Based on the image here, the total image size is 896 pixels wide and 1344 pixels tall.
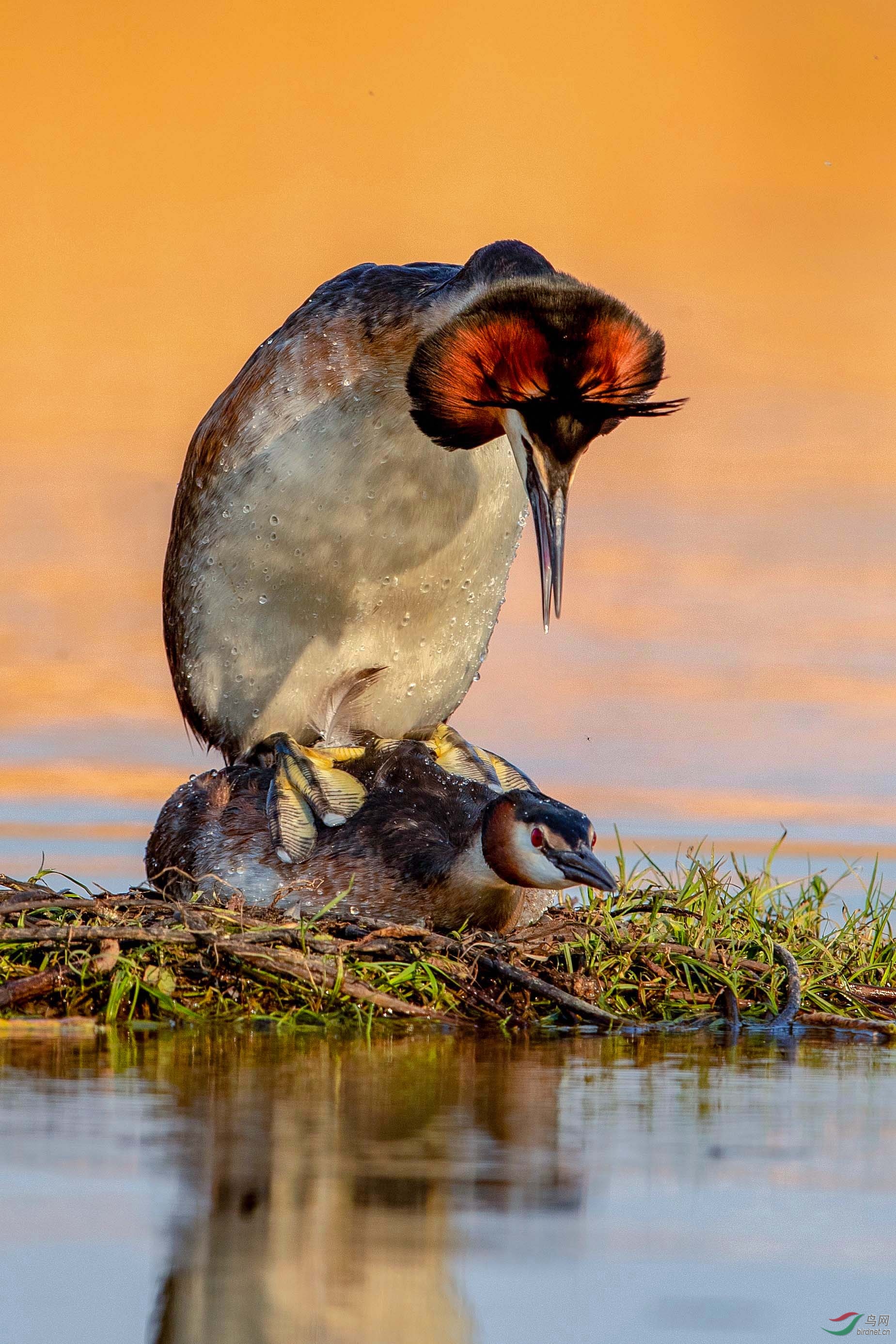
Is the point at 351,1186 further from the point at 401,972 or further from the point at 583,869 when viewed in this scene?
the point at 583,869

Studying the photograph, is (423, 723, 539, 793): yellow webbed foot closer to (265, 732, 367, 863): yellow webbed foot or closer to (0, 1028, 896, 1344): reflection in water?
(265, 732, 367, 863): yellow webbed foot

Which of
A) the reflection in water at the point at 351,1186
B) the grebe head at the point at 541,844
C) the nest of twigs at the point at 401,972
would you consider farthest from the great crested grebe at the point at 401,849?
the reflection in water at the point at 351,1186

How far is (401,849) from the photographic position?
6.21 metres

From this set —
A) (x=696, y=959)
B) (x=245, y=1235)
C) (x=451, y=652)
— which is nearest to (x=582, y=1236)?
(x=245, y=1235)

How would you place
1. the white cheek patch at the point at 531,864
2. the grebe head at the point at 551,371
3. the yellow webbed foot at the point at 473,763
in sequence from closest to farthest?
the white cheek patch at the point at 531,864 → the grebe head at the point at 551,371 → the yellow webbed foot at the point at 473,763

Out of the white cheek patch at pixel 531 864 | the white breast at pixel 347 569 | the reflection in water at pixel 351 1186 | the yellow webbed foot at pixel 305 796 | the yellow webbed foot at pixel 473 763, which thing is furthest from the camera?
the yellow webbed foot at pixel 473 763

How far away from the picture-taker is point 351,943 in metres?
5.42

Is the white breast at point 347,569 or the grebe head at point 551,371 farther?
the white breast at point 347,569

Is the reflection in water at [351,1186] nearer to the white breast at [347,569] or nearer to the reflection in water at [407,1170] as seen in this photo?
the reflection in water at [407,1170]

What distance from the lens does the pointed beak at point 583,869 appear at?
5.52 metres

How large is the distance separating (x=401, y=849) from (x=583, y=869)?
2.85 feet

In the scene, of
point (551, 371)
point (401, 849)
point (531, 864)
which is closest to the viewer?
point (531, 864)

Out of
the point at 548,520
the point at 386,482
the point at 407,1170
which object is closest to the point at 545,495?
the point at 548,520

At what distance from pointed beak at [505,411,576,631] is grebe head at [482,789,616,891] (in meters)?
0.60
